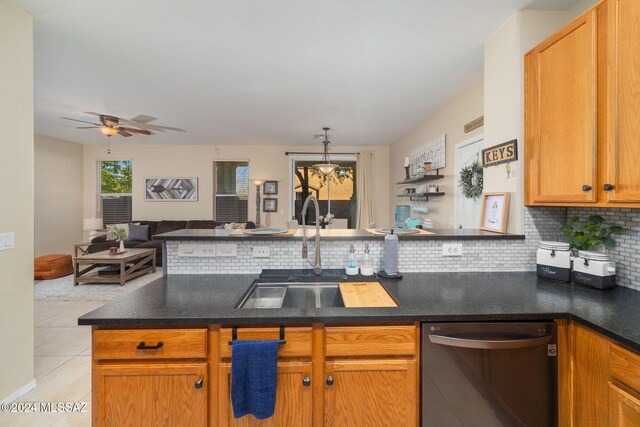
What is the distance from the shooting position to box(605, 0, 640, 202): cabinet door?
1.16m

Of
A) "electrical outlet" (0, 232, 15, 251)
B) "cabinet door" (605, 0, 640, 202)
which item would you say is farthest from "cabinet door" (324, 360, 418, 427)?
"electrical outlet" (0, 232, 15, 251)

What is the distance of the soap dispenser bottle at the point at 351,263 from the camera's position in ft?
5.59

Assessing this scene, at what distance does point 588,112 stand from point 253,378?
184 cm

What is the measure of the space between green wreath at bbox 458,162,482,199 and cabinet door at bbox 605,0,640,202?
5.71 ft

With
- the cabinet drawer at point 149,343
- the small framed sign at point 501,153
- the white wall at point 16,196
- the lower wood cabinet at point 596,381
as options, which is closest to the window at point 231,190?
the white wall at point 16,196

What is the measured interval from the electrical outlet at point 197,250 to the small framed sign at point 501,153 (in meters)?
1.91

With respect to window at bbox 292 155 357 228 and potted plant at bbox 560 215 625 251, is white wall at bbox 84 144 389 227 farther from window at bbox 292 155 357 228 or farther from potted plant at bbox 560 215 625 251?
potted plant at bbox 560 215 625 251

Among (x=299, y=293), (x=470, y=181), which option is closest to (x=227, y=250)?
(x=299, y=293)

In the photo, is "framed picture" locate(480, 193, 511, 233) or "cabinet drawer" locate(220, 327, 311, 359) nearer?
"cabinet drawer" locate(220, 327, 311, 359)

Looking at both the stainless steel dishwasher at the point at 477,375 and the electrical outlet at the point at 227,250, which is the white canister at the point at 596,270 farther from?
the electrical outlet at the point at 227,250

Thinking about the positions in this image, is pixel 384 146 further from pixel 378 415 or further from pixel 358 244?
pixel 378 415

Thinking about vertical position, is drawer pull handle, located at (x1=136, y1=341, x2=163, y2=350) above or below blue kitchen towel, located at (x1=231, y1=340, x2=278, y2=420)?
above

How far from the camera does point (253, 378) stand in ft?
3.54

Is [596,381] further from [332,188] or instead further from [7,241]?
[332,188]
